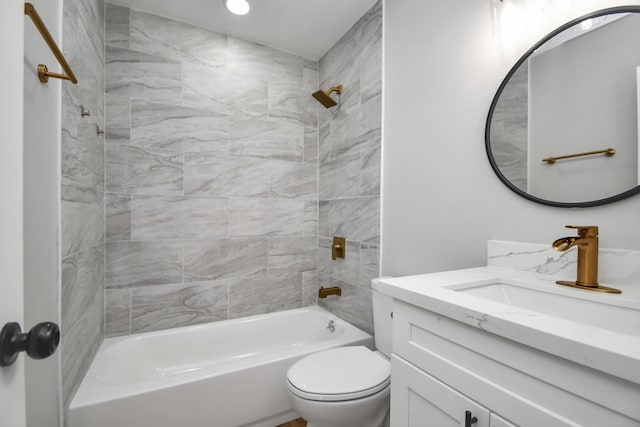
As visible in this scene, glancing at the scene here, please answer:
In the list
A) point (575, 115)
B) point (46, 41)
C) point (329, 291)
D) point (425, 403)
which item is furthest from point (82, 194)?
point (575, 115)

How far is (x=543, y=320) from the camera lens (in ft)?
1.83

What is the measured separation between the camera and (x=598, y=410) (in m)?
0.46

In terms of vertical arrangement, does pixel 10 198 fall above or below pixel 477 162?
below

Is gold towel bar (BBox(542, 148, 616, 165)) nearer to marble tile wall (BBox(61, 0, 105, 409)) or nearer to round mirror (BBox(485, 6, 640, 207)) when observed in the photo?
round mirror (BBox(485, 6, 640, 207))

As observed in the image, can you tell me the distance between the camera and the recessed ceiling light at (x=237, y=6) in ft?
5.63

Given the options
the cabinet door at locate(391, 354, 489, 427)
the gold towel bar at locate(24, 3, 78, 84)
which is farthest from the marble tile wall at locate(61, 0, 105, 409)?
the cabinet door at locate(391, 354, 489, 427)

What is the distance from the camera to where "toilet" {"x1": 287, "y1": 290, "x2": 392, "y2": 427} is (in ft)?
3.76

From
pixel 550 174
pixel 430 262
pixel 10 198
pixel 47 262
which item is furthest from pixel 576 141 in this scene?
pixel 47 262

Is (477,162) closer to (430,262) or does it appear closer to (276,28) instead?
(430,262)

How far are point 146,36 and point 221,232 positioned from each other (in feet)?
4.53

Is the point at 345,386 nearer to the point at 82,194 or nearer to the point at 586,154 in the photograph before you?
the point at 586,154

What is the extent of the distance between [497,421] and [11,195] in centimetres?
97

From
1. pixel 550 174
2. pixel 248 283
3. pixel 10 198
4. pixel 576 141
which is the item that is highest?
pixel 576 141

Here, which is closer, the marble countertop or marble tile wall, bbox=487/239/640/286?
the marble countertop
